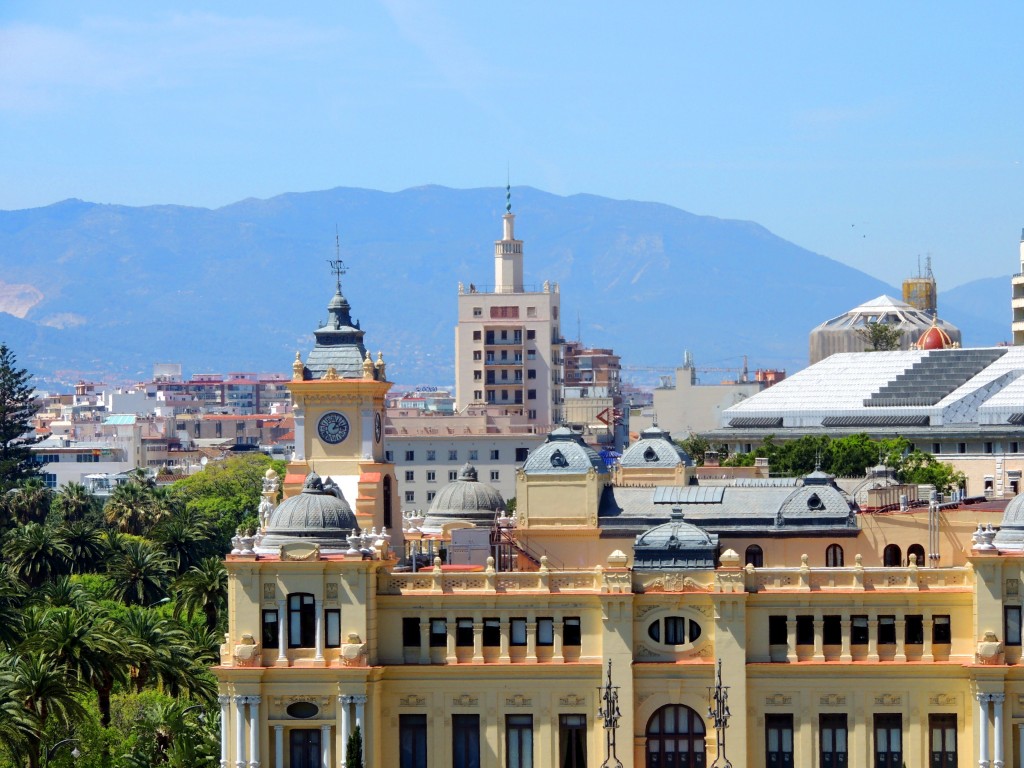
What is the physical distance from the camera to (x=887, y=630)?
90375 millimetres

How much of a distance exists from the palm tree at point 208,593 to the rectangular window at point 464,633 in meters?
37.1

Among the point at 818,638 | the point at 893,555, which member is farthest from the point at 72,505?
the point at 818,638

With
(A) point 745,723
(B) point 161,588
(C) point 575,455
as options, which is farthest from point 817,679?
(B) point 161,588

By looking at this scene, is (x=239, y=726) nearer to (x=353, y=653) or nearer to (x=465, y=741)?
(x=353, y=653)

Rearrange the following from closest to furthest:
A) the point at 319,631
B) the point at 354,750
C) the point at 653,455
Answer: the point at 354,750, the point at 319,631, the point at 653,455

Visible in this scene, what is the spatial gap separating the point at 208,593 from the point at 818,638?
45454 mm

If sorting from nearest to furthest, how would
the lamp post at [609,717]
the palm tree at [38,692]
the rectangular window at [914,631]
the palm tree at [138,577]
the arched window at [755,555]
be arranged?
the lamp post at [609,717] → the rectangular window at [914,631] → the palm tree at [38,692] → the arched window at [755,555] → the palm tree at [138,577]

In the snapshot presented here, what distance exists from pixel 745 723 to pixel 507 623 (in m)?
9.36

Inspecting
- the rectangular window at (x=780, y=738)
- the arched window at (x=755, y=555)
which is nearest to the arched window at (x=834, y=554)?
the arched window at (x=755, y=555)

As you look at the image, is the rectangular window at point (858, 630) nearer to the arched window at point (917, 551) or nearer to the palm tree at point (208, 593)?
the arched window at point (917, 551)

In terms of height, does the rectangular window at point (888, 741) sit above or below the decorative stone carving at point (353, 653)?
below

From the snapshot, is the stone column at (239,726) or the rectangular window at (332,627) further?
the rectangular window at (332,627)

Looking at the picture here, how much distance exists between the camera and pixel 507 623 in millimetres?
90750

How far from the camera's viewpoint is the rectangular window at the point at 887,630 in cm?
9025
